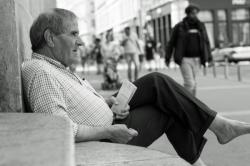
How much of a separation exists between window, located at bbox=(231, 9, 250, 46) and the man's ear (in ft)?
131

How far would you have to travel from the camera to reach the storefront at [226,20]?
41812 mm

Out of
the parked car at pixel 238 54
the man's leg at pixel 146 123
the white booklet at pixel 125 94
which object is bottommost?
the parked car at pixel 238 54

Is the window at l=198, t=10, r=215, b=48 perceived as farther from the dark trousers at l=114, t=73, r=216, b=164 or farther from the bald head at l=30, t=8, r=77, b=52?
the bald head at l=30, t=8, r=77, b=52

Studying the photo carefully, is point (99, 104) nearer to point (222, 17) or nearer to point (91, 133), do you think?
point (91, 133)

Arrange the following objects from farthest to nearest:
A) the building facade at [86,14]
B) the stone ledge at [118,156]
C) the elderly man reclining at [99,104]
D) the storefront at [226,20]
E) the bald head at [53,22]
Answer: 1. the building facade at [86,14]
2. the storefront at [226,20]
3. the bald head at [53,22]
4. the elderly man reclining at [99,104]
5. the stone ledge at [118,156]

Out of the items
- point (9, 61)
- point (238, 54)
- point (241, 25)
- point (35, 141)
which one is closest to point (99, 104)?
point (9, 61)

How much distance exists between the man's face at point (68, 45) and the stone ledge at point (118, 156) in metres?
0.70

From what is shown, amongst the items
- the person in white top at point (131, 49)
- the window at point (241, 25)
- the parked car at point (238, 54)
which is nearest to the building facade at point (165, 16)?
the window at point (241, 25)

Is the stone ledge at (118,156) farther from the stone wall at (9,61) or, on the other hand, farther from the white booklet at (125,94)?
the white booklet at (125,94)

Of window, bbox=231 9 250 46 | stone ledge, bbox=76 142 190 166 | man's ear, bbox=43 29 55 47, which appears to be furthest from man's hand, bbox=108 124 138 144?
window, bbox=231 9 250 46

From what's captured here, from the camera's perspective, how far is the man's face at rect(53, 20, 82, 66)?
11.1 ft

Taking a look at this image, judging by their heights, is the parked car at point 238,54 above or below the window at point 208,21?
below

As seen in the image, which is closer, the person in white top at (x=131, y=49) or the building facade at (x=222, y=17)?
the person in white top at (x=131, y=49)

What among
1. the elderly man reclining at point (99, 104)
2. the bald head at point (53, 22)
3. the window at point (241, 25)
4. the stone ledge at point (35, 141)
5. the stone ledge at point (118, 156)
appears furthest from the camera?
the window at point (241, 25)
